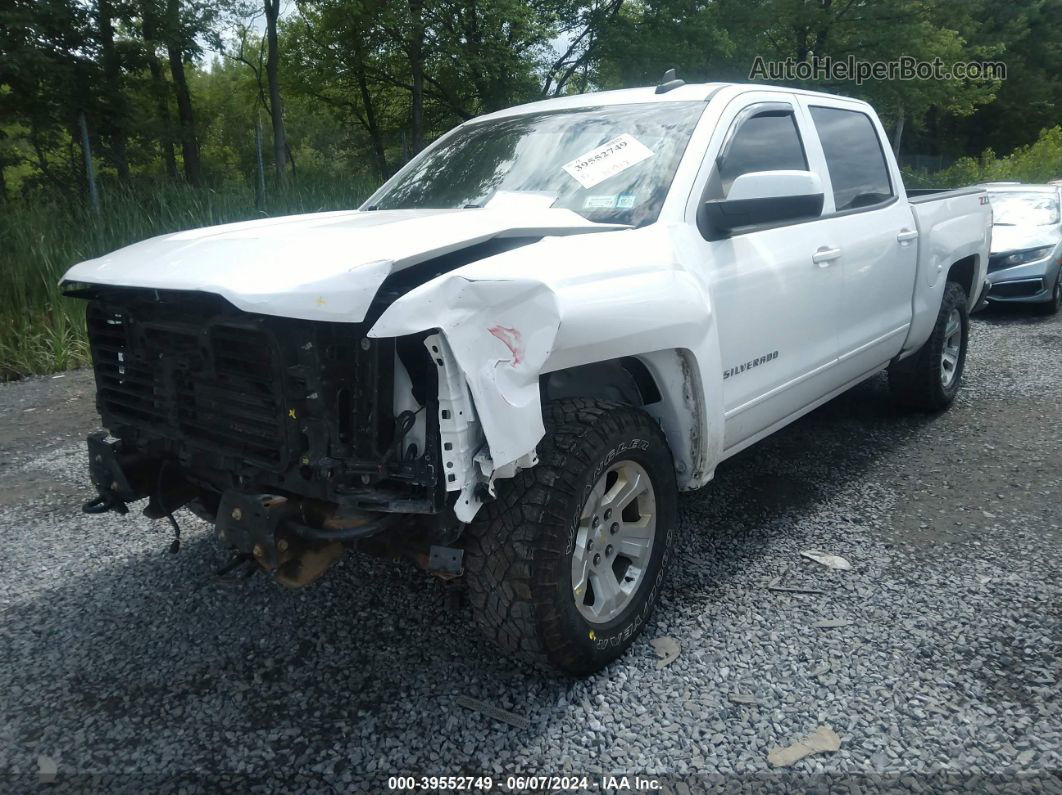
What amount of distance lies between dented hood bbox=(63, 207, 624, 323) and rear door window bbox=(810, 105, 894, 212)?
6.12 ft

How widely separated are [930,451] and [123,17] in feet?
51.8

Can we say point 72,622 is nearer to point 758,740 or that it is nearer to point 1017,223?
point 758,740

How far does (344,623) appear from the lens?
9.69ft

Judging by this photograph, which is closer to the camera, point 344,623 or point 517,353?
point 517,353

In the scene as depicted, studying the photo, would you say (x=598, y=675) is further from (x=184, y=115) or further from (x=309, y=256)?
(x=184, y=115)

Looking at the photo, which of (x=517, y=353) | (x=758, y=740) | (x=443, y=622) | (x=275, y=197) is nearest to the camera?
(x=517, y=353)

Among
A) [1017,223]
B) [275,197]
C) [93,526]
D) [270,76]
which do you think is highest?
[270,76]

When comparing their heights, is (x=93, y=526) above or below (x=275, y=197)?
below

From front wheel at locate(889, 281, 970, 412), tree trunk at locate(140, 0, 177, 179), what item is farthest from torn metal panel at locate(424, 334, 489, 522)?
tree trunk at locate(140, 0, 177, 179)

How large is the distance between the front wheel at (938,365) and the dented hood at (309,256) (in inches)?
129

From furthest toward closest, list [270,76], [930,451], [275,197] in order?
[270,76] < [275,197] < [930,451]

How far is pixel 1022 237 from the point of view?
9523 mm

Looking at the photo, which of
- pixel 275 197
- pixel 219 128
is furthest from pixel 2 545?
pixel 219 128
